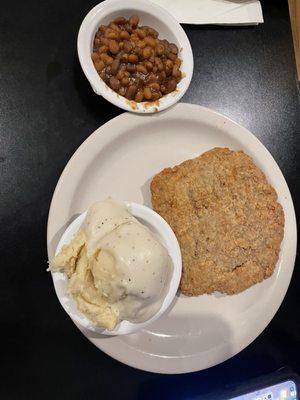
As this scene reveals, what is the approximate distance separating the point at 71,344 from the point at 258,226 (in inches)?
29.8

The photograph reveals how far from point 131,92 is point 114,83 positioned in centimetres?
6

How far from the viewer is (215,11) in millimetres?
1820

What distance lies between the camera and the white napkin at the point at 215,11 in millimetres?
1783

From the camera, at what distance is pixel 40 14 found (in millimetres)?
1755

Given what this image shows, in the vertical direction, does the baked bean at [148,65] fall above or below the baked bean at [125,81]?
above

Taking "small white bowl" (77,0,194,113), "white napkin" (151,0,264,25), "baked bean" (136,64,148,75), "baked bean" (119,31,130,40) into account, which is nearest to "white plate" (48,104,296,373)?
"small white bowl" (77,0,194,113)

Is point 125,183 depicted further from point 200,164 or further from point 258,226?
point 258,226

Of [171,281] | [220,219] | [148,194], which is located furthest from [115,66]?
[171,281]

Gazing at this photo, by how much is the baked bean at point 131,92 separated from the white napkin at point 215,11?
0.37m

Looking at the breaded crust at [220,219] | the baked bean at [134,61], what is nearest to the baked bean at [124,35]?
the baked bean at [134,61]

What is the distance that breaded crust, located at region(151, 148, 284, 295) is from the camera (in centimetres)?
162

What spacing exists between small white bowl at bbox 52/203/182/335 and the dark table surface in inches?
8.0

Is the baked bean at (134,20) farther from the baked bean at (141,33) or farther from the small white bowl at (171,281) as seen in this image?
the small white bowl at (171,281)

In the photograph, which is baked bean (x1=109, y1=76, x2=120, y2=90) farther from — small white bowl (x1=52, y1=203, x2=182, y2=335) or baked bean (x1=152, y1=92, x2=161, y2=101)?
small white bowl (x1=52, y1=203, x2=182, y2=335)
